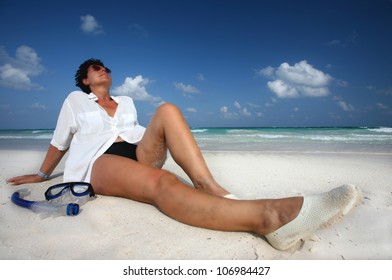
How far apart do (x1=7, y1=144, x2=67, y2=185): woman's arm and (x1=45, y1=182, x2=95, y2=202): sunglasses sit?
435 mm

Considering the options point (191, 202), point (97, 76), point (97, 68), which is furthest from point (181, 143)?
point (97, 68)

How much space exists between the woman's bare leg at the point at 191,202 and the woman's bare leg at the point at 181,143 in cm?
22

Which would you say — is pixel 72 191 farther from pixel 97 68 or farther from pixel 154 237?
pixel 97 68

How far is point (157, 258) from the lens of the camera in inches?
57.5

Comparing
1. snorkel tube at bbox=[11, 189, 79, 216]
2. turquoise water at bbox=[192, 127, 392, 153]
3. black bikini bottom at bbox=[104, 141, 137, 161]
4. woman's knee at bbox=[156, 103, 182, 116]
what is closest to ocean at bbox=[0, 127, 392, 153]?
turquoise water at bbox=[192, 127, 392, 153]

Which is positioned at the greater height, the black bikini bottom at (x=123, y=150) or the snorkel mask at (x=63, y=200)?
the black bikini bottom at (x=123, y=150)

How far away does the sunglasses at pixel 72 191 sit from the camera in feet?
6.84

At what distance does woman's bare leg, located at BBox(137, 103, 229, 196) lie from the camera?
6.31 feet

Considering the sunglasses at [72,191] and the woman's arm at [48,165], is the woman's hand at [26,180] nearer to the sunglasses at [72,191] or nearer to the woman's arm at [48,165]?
the woman's arm at [48,165]

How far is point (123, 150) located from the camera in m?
2.35

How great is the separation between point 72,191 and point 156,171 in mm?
750

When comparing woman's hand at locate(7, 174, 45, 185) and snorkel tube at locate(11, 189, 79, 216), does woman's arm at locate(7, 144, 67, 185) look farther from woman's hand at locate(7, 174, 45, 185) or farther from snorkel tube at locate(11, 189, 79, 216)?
snorkel tube at locate(11, 189, 79, 216)

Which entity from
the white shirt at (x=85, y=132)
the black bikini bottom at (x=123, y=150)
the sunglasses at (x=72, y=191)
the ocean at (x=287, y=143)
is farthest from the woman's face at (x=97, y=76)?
the ocean at (x=287, y=143)
